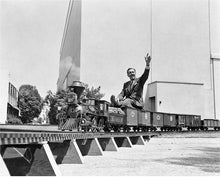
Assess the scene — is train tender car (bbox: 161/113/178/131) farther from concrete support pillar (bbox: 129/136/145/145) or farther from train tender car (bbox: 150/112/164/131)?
concrete support pillar (bbox: 129/136/145/145)

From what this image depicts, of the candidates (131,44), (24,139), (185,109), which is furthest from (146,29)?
(24,139)

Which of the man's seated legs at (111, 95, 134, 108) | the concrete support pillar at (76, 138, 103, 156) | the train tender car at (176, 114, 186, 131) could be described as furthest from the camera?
the train tender car at (176, 114, 186, 131)

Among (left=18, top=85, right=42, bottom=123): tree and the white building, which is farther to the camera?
(left=18, top=85, right=42, bottom=123): tree

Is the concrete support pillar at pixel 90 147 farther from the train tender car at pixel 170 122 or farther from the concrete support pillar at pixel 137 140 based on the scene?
the train tender car at pixel 170 122

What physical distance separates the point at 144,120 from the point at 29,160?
2143 cm

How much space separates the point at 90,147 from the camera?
15.2 metres

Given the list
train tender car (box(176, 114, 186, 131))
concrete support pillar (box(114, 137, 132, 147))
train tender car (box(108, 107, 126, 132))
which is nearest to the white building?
train tender car (box(176, 114, 186, 131))

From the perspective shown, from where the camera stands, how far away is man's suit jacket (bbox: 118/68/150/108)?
29.8m

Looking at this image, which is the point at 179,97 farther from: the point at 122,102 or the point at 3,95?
the point at 3,95

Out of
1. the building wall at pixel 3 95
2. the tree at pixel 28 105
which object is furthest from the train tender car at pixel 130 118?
the tree at pixel 28 105

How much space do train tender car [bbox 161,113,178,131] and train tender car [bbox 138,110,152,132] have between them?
323cm

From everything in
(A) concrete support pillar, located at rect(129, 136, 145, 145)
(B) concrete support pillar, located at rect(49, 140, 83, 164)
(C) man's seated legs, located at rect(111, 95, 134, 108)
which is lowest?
(A) concrete support pillar, located at rect(129, 136, 145, 145)

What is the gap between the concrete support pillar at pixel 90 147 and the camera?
1514 centimetres

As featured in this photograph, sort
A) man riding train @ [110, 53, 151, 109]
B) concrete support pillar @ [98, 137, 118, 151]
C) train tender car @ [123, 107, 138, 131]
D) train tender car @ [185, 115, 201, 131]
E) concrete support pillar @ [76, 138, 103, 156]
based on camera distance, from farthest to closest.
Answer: train tender car @ [185, 115, 201, 131]
man riding train @ [110, 53, 151, 109]
train tender car @ [123, 107, 138, 131]
concrete support pillar @ [98, 137, 118, 151]
concrete support pillar @ [76, 138, 103, 156]
